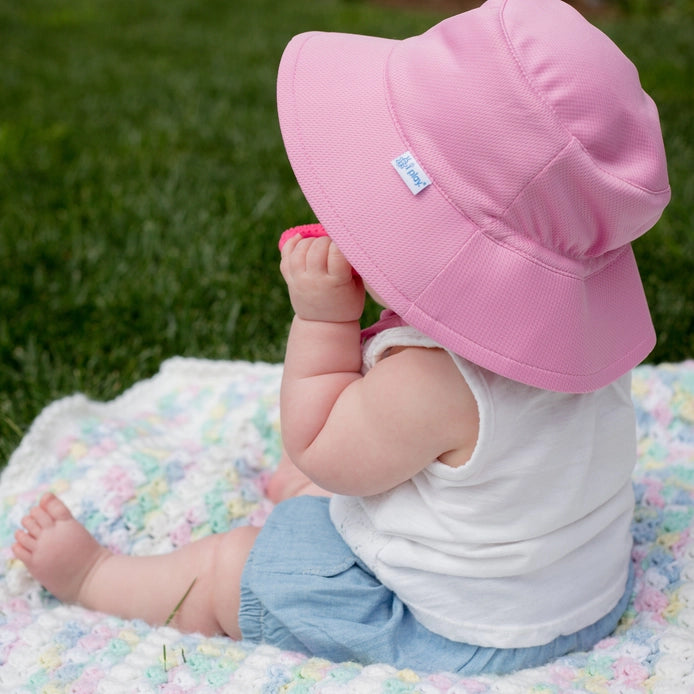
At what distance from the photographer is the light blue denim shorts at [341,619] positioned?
1519 millimetres

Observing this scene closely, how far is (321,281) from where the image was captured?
141 cm

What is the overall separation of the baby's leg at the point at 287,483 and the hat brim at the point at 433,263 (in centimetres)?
74

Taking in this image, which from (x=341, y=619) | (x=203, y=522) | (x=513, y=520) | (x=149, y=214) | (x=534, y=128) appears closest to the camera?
(x=534, y=128)

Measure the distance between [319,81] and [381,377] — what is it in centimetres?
43

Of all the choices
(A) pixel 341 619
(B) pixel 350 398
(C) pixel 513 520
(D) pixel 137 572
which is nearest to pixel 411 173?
(B) pixel 350 398

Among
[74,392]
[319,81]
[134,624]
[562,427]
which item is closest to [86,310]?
[74,392]

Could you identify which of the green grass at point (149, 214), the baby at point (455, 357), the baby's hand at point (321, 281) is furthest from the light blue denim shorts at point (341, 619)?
the green grass at point (149, 214)

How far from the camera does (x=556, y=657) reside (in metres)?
1.56

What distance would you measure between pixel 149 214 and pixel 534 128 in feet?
7.19

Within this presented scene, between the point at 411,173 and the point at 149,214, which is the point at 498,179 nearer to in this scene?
the point at 411,173

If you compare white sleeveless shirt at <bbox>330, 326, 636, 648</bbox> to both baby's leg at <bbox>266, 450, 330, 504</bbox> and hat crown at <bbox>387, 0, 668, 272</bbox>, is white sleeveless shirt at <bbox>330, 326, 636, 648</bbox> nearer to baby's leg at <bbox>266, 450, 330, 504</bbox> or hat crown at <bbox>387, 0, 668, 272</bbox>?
hat crown at <bbox>387, 0, 668, 272</bbox>

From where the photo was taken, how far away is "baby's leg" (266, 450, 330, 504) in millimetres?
1954

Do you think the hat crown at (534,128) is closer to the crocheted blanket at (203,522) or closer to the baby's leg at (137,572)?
the crocheted blanket at (203,522)

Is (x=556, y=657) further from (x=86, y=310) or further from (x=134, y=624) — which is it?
(x=86, y=310)
